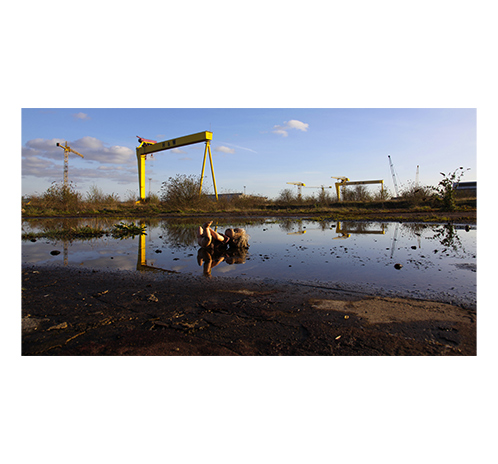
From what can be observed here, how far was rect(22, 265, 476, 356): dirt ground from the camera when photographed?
2627 millimetres

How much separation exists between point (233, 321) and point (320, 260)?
3.81 m

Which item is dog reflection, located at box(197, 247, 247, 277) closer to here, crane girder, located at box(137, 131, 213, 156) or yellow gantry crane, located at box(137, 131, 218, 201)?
yellow gantry crane, located at box(137, 131, 218, 201)

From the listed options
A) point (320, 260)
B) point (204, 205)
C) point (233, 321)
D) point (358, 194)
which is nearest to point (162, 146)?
point (204, 205)

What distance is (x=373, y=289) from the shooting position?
14.4ft

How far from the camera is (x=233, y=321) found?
3.18 m

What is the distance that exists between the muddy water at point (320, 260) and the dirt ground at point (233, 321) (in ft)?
2.32

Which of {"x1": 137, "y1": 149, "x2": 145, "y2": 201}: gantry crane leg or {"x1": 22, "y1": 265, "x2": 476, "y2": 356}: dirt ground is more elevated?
A: {"x1": 137, "y1": 149, "x2": 145, "y2": 201}: gantry crane leg

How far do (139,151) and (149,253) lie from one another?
2575cm

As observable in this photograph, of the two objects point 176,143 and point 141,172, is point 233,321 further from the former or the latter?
point 141,172

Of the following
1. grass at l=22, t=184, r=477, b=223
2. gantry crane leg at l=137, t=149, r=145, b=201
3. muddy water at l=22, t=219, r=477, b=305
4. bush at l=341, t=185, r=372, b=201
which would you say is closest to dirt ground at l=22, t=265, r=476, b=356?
muddy water at l=22, t=219, r=477, b=305

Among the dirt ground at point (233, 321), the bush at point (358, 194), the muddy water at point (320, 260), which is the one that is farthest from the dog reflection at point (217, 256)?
the bush at point (358, 194)

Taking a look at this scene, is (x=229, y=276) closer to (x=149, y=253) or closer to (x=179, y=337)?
(x=179, y=337)

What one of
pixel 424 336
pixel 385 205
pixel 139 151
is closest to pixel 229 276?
pixel 424 336

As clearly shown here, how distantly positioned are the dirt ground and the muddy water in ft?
2.32
